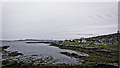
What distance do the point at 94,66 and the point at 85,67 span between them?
218 centimetres

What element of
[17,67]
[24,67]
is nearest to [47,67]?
[24,67]

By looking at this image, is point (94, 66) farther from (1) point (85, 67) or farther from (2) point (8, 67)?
(2) point (8, 67)

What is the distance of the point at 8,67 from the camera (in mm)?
19531

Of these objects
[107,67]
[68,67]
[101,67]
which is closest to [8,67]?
[68,67]

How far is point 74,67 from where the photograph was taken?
1966 cm

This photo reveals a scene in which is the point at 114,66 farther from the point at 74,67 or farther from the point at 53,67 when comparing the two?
the point at 53,67

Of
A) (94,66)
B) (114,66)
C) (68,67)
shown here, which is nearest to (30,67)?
(68,67)

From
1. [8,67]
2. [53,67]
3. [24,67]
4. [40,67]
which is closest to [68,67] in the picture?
[53,67]

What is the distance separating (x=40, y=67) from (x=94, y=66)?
11.6 meters

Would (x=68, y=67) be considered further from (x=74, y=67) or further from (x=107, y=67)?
(x=107, y=67)

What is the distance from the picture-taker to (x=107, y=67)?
19594mm

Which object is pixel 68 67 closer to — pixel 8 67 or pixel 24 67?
pixel 24 67

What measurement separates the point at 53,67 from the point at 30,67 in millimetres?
4948

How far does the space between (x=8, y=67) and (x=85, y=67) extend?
52.9ft
